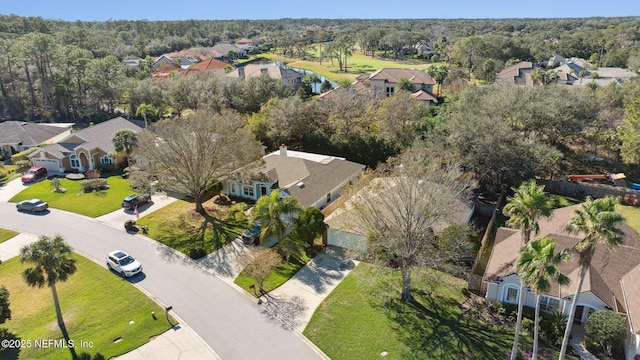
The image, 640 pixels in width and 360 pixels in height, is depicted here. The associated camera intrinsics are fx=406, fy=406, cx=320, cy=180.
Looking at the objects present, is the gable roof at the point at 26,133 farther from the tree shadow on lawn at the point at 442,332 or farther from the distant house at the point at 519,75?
the distant house at the point at 519,75

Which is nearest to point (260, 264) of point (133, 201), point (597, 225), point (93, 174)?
point (597, 225)

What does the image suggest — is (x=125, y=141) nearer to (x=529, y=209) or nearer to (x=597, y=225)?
(x=529, y=209)

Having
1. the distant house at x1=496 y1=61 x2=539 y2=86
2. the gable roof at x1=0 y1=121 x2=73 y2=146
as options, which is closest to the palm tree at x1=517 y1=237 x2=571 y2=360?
the gable roof at x1=0 y1=121 x2=73 y2=146

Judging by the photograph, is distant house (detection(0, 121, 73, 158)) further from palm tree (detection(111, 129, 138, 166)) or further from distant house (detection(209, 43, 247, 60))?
distant house (detection(209, 43, 247, 60))

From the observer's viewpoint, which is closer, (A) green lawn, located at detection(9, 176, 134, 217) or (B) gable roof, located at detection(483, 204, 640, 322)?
(B) gable roof, located at detection(483, 204, 640, 322)

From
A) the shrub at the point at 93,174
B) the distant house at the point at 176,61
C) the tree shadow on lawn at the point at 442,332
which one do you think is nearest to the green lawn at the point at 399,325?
the tree shadow on lawn at the point at 442,332

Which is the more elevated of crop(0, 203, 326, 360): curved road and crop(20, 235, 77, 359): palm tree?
crop(20, 235, 77, 359): palm tree
